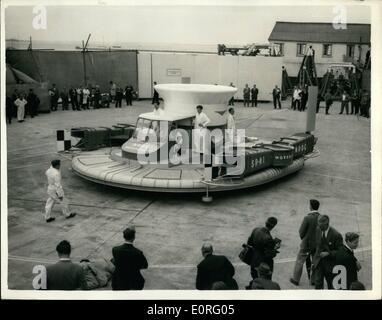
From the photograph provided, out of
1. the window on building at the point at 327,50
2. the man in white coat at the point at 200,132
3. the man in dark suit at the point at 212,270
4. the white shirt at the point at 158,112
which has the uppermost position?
the window on building at the point at 327,50

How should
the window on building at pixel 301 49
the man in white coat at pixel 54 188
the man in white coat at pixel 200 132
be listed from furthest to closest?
the window on building at pixel 301 49 → the man in white coat at pixel 200 132 → the man in white coat at pixel 54 188

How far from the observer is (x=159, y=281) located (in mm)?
7781

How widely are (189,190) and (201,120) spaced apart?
2.24 m


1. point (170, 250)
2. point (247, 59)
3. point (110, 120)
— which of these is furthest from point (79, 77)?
point (170, 250)

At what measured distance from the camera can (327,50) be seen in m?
28.6

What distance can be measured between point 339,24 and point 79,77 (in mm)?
21218

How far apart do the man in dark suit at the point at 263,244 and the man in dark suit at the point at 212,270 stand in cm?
66

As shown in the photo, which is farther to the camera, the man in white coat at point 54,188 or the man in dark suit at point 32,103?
the man in dark suit at point 32,103

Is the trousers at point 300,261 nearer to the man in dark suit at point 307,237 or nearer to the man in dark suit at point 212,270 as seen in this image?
the man in dark suit at point 307,237

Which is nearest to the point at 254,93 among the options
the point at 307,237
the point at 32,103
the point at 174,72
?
the point at 174,72

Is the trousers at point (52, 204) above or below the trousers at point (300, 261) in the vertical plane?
above

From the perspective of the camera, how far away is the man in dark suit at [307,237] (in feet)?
24.9

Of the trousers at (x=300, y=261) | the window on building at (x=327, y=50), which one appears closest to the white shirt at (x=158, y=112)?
the trousers at (x=300, y=261)
